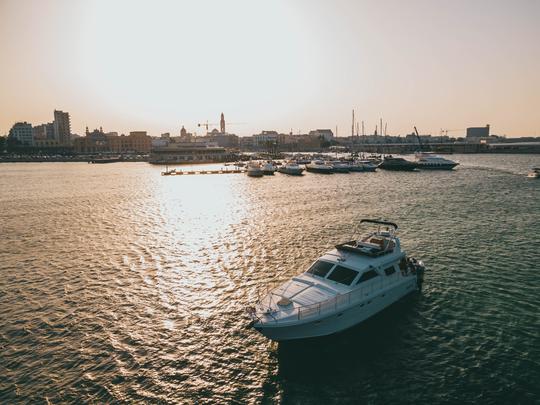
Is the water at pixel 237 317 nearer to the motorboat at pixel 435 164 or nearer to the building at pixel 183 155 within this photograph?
the motorboat at pixel 435 164

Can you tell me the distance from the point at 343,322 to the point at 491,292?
46.5ft

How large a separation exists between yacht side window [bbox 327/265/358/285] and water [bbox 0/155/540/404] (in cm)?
309

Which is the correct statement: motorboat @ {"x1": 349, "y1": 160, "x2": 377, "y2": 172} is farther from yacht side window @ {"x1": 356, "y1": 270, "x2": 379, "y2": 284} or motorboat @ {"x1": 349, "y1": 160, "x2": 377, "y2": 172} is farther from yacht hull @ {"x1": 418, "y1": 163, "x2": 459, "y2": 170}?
yacht side window @ {"x1": 356, "y1": 270, "x2": 379, "y2": 284}

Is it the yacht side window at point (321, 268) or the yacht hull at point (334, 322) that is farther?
the yacht side window at point (321, 268)

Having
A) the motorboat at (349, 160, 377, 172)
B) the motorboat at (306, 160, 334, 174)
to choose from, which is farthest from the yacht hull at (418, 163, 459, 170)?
the motorboat at (306, 160, 334, 174)

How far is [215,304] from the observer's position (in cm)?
2352

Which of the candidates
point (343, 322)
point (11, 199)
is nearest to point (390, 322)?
point (343, 322)

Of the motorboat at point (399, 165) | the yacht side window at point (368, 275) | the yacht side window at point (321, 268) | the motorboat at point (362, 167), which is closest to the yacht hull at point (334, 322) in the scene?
the yacht side window at point (368, 275)

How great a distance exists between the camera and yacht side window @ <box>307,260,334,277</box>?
20.3 m

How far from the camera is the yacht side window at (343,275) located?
753 inches

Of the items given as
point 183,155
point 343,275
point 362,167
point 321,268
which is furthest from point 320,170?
point 183,155

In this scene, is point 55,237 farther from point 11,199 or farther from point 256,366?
point 11,199

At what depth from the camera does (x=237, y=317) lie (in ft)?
71.1

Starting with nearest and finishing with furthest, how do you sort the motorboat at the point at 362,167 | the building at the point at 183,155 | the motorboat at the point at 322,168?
the motorboat at the point at 322,168 → the motorboat at the point at 362,167 → the building at the point at 183,155
